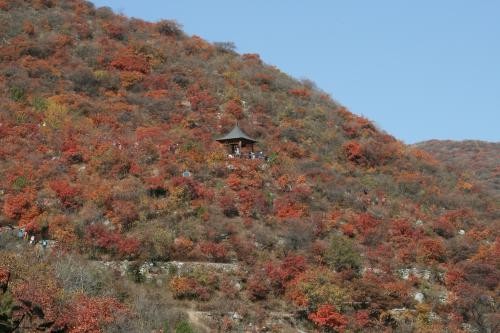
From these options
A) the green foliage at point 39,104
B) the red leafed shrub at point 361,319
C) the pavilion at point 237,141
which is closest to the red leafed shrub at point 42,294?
the red leafed shrub at point 361,319

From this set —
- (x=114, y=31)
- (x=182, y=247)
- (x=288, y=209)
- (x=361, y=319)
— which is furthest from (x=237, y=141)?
(x=114, y=31)

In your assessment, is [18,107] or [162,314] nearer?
[162,314]

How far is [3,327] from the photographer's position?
483 cm

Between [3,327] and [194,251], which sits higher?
[3,327]

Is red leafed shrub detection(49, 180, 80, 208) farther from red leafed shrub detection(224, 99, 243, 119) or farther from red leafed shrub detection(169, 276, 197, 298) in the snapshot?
red leafed shrub detection(224, 99, 243, 119)

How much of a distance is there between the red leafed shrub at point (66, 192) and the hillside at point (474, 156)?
4102 cm

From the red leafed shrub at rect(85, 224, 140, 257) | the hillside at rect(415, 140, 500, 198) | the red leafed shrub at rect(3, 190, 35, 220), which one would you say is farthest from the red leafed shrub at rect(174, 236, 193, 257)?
the hillside at rect(415, 140, 500, 198)

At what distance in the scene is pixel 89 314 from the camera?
15.6 meters

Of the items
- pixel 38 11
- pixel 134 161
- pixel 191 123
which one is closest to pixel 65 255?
pixel 134 161

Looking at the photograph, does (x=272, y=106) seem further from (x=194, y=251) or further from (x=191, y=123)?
(x=194, y=251)

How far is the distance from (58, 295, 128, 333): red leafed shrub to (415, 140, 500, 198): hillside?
46367 mm

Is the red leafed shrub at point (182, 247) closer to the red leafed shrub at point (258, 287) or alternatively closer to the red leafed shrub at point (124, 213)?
the red leafed shrub at point (124, 213)

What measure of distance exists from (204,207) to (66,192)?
6668 mm

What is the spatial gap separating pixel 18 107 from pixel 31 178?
953cm
